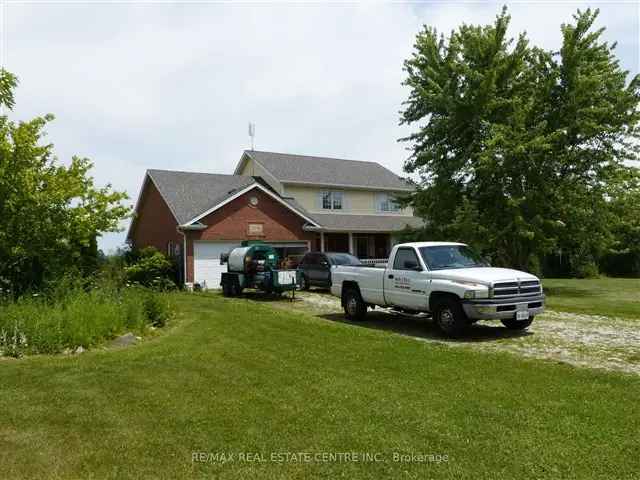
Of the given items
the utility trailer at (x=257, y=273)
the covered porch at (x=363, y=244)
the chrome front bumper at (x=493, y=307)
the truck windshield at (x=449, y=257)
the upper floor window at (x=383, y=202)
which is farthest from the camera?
the upper floor window at (x=383, y=202)

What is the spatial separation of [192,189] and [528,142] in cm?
1800

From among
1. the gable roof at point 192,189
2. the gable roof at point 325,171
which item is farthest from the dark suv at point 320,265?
the gable roof at point 325,171

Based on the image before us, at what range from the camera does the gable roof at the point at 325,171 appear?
34.1m

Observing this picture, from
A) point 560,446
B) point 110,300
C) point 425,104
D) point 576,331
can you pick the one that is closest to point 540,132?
point 425,104

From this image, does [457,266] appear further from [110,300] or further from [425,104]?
[425,104]

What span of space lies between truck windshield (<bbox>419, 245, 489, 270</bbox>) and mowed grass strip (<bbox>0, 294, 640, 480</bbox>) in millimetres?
2962

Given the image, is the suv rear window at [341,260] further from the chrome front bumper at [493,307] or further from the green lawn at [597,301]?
the chrome front bumper at [493,307]

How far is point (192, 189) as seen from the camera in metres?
30.1

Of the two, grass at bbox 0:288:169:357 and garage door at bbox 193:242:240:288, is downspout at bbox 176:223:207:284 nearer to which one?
garage door at bbox 193:242:240:288

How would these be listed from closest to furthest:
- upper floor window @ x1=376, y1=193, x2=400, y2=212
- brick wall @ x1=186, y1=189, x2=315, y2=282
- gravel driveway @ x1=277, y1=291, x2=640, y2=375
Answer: gravel driveway @ x1=277, y1=291, x2=640, y2=375, brick wall @ x1=186, y1=189, x2=315, y2=282, upper floor window @ x1=376, y1=193, x2=400, y2=212

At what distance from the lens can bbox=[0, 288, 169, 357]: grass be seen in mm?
9516

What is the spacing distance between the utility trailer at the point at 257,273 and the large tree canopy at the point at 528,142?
8709mm

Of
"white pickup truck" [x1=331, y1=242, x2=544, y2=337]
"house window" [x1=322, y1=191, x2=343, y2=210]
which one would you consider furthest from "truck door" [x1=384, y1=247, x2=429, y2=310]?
"house window" [x1=322, y1=191, x2=343, y2=210]

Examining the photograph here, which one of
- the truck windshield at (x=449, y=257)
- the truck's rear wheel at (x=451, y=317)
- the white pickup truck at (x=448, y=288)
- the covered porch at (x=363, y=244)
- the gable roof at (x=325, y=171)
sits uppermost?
the gable roof at (x=325, y=171)
